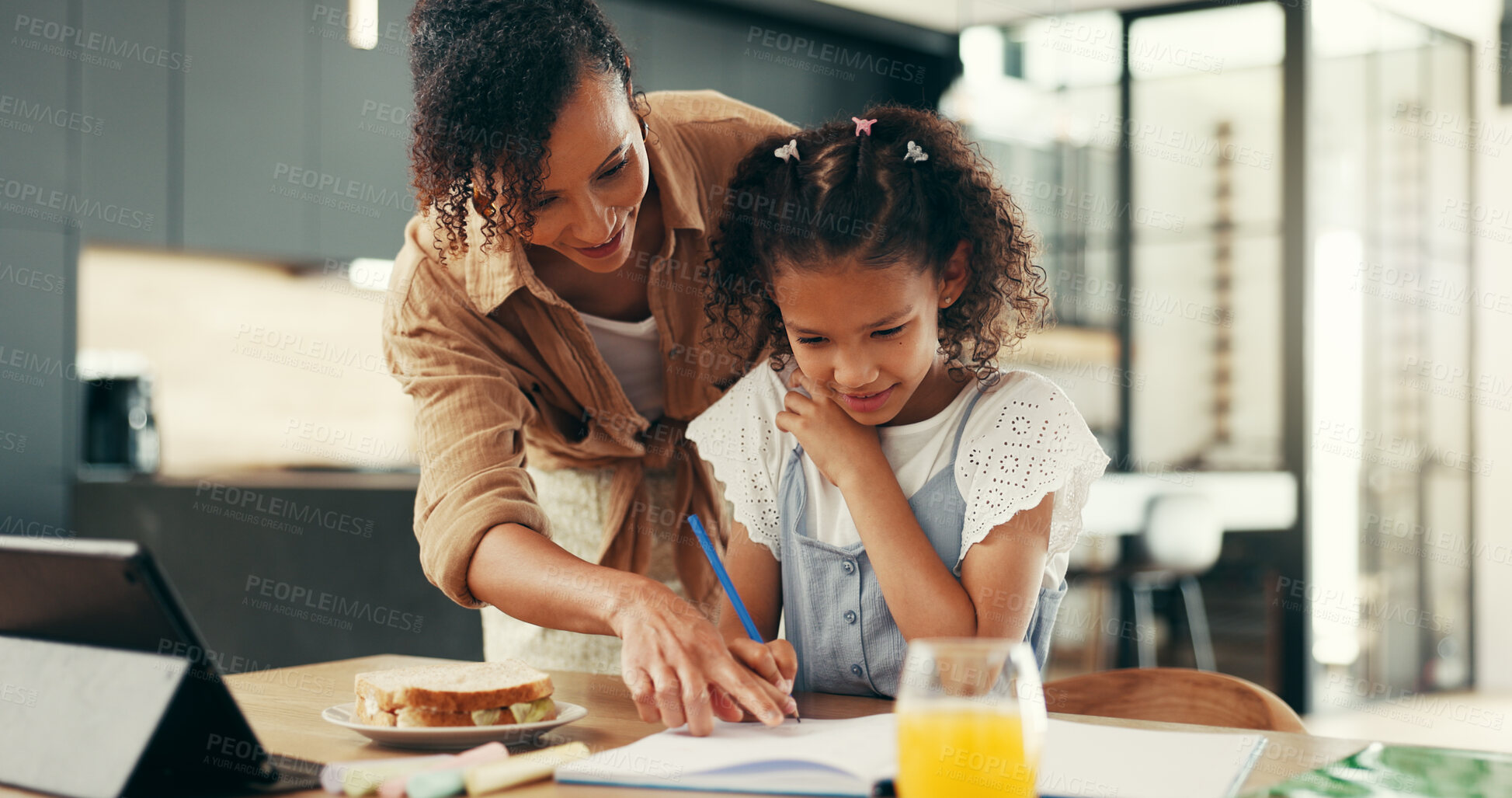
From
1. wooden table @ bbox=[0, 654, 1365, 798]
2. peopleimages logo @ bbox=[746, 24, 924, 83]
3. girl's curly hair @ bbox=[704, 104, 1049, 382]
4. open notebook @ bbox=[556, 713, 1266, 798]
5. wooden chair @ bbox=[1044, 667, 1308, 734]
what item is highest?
peopleimages logo @ bbox=[746, 24, 924, 83]

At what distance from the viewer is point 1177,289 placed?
522 cm

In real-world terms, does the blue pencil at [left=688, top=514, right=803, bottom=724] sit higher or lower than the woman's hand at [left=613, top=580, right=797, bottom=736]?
higher

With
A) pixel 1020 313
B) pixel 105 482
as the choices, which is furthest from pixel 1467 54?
pixel 105 482

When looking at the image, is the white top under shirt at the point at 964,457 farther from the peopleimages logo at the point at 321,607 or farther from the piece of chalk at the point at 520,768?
the peopleimages logo at the point at 321,607

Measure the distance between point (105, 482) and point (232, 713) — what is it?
2.76 m

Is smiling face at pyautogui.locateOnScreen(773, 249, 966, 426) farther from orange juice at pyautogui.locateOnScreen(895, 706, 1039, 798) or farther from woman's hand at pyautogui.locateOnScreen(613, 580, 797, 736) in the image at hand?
orange juice at pyautogui.locateOnScreen(895, 706, 1039, 798)

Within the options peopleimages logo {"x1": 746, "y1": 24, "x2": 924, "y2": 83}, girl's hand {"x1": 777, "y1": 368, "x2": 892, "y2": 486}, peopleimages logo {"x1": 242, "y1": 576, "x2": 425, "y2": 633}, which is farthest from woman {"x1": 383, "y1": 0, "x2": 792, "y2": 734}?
peopleimages logo {"x1": 746, "y1": 24, "x2": 924, "y2": 83}

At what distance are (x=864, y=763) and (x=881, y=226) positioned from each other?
64 centimetres

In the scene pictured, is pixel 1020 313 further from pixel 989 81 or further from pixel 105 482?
pixel 989 81

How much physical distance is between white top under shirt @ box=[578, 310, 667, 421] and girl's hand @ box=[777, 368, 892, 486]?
268mm

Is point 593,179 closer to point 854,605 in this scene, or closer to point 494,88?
point 494,88

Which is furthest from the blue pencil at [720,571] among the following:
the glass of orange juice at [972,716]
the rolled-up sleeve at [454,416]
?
the glass of orange juice at [972,716]

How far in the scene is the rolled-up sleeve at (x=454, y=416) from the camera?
1322 mm

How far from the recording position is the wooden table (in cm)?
87
